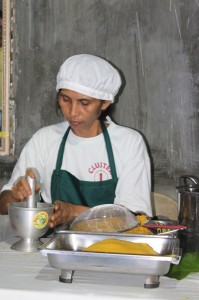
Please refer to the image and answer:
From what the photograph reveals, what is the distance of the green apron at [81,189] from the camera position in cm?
229

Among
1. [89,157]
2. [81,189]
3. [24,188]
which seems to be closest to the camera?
[24,188]

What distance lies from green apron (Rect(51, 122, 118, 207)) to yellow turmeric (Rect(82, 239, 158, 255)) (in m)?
0.86

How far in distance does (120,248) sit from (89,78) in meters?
1.02

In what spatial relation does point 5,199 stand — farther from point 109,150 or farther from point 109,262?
point 109,262

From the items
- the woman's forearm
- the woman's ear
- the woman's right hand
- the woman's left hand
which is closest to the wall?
the woman's ear

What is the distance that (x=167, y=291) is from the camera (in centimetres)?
133

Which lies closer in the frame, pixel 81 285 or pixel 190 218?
pixel 81 285

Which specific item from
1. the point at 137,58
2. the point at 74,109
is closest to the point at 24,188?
the point at 74,109

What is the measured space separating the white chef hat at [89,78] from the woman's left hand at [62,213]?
53cm

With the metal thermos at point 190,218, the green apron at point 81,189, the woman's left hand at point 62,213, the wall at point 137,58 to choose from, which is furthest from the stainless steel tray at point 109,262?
the wall at point 137,58

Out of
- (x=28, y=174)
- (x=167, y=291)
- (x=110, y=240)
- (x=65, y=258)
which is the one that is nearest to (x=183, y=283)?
(x=167, y=291)

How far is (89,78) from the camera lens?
2217 millimetres

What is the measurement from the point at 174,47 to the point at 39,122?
1026 mm

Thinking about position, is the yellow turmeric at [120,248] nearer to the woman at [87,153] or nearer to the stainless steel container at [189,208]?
the stainless steel container at [189,208]
